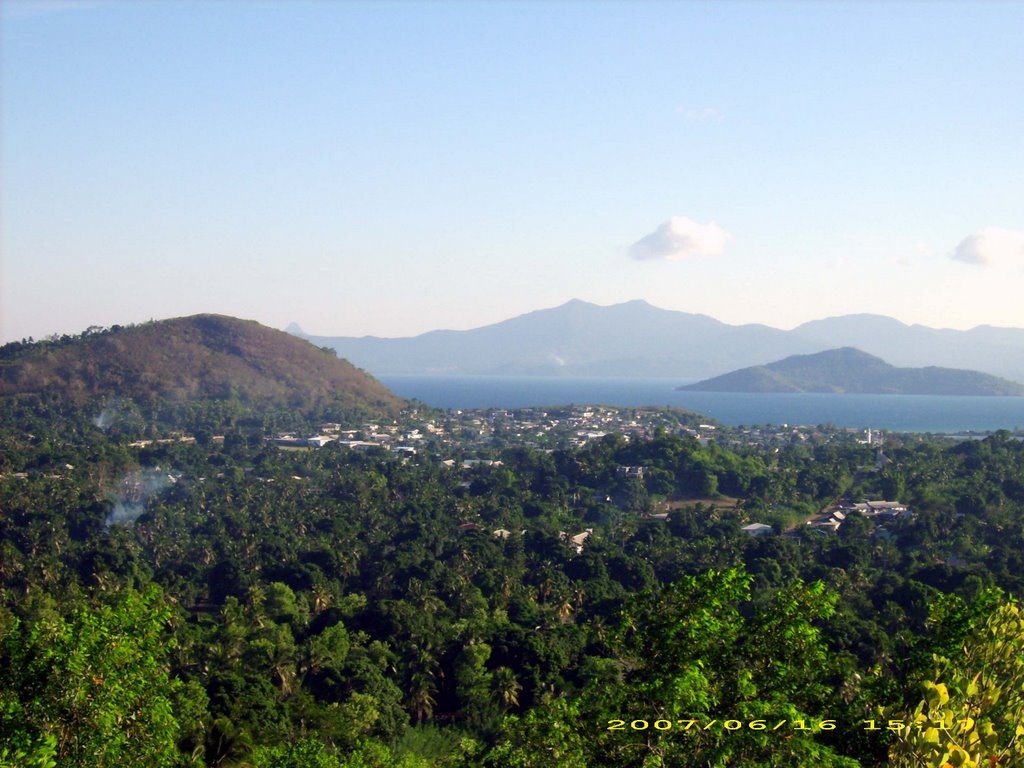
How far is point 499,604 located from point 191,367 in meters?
85.7

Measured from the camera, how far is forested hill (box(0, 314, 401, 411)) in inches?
3794

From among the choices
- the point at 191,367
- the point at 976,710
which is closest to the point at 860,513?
the point at 976,710

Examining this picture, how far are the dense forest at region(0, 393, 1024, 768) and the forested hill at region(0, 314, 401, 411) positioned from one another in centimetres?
1074

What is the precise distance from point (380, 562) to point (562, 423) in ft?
212

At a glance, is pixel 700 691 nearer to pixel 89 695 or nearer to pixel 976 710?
pixel 976 710

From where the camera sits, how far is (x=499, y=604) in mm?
32562

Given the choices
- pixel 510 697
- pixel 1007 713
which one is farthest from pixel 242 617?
pixel 1007 713

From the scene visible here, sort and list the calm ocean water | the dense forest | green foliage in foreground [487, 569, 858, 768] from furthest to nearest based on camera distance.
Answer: the calm ocean water
the dense forest
green foliage in foreground [487, 569, 858, 768]

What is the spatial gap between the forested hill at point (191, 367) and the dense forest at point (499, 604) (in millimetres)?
10740

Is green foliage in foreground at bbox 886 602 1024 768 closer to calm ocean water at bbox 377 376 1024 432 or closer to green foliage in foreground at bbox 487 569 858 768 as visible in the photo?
green foliage in foreground at bbox 487 569 858 768

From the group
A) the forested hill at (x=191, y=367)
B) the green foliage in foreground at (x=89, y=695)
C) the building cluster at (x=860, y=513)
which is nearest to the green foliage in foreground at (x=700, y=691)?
the green foliage in foreground at (x=89, y=695)

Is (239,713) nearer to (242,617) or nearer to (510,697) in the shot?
(510,697)
